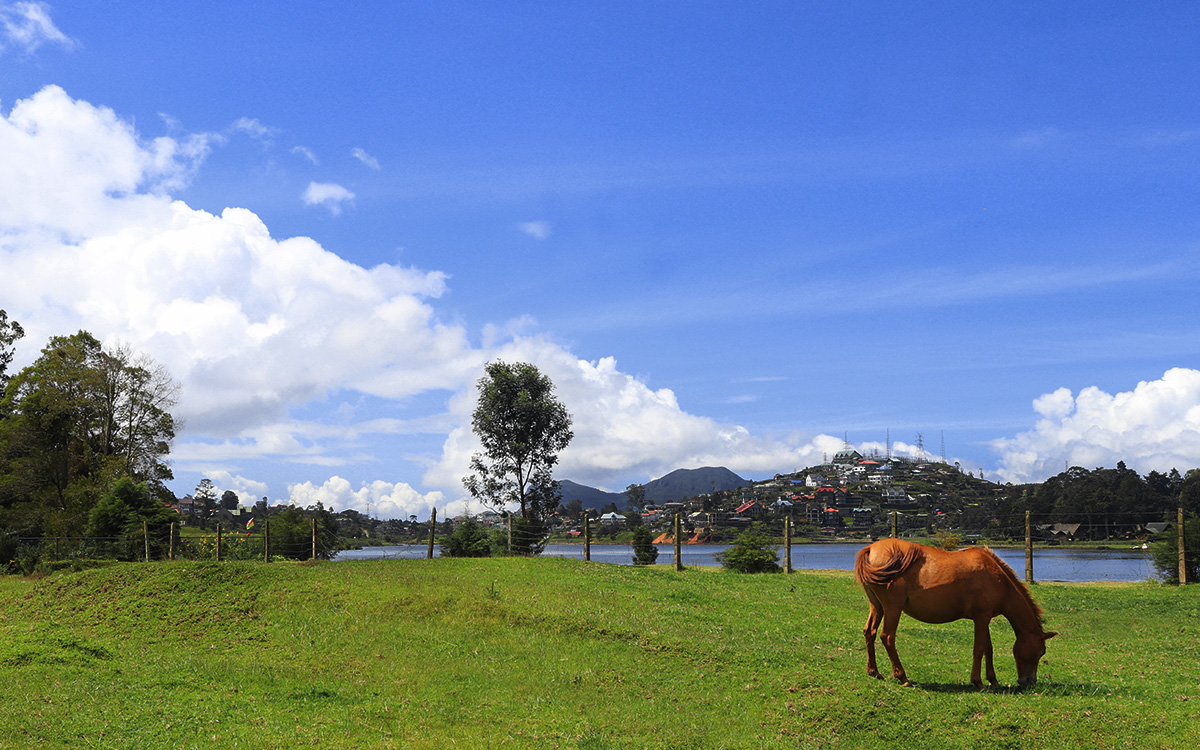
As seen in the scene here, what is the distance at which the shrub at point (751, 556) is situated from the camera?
2784 centimetres

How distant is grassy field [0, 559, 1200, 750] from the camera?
9.81m

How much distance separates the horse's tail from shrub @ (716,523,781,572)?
1708 cm

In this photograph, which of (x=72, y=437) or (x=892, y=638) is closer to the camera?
(x=892, y=638)

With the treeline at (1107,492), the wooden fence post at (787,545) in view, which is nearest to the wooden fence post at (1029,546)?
the wooden fence post at (787,545)

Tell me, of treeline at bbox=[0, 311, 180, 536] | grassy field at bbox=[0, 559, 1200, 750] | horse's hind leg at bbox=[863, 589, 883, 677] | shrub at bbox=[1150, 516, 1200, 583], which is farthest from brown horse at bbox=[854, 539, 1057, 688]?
treeline at bbox=[0, 311, 180, 536]

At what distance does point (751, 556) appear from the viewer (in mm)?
27844

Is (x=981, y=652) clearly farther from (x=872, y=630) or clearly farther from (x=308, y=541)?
(x=308, y=541)

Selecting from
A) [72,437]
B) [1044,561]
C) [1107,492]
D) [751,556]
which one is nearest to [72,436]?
[72,437]

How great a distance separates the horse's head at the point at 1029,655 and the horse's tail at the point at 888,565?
1858 millimetres

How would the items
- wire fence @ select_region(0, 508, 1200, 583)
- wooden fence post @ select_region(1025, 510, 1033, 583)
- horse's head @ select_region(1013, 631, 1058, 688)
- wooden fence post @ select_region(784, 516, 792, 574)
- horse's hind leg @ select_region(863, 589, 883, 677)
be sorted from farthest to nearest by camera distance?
wooden fence post @ select_region(784, 516, 792, 574), wire fence @ select_region(0, 508, 1200, 583), wooden fence post @ select_region(1025, 510, 1033, 583), horse's hind leg @ select_region(863, 589, 883, 677), horse's head @ select_region(1013, 631, 1058, 688)

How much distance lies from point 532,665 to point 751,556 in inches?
629

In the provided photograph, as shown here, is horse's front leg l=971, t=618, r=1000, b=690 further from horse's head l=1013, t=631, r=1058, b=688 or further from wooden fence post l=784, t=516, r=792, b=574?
wooden fence post l=784, t=516, r=792, b=574

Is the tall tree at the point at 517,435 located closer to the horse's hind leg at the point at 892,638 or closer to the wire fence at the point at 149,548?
the wire fence at the point at 149,548

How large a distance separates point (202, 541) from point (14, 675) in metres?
23.9
